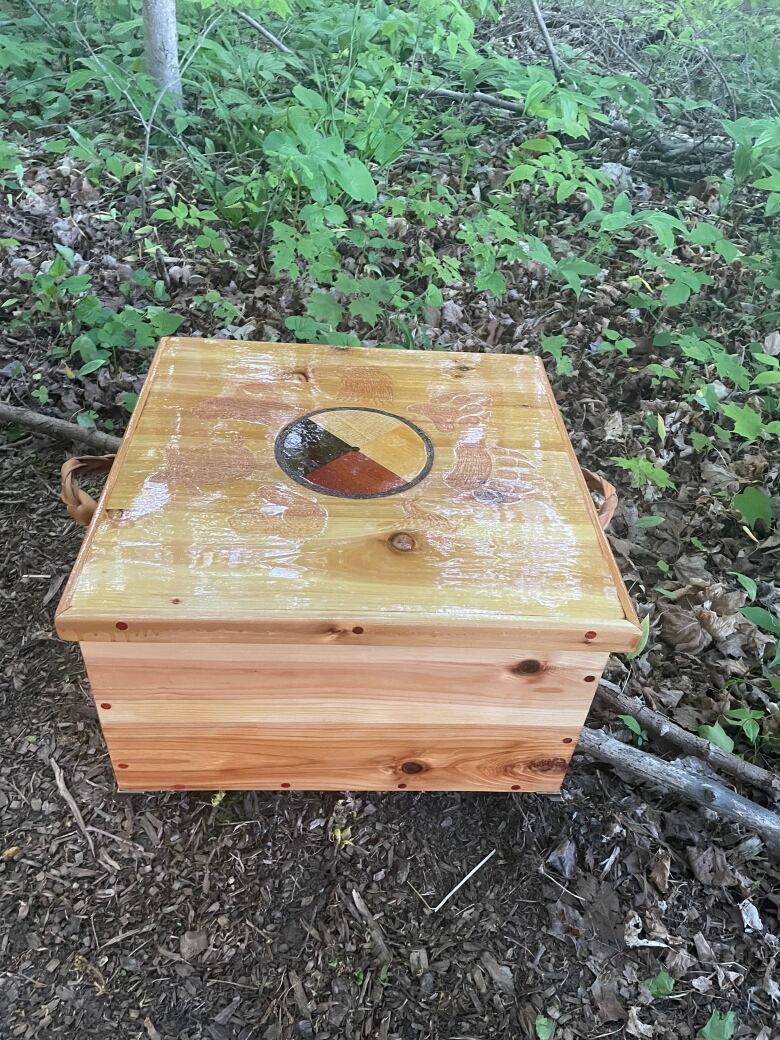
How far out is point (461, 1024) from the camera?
4.23ft

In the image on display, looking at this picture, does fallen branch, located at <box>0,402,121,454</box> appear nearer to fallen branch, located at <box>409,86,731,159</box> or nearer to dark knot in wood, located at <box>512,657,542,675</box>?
dark knot in wood, located at <box>512,657,542,675</box>

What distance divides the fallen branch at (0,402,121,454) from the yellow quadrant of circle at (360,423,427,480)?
94 centimetres

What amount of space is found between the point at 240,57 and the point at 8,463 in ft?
6.81

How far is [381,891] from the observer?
4.76 feet

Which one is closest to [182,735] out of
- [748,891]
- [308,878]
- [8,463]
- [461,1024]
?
[308,878]

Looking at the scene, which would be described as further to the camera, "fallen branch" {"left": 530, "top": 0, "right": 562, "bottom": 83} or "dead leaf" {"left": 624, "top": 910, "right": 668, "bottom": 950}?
"fallen branch" {"left": 530, "top": 0, "right": 562, "bottom": 83}

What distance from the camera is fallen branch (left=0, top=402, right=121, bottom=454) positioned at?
2.18 meters

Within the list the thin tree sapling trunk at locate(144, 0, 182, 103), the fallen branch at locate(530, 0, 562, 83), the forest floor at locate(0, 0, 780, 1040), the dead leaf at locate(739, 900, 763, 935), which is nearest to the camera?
the forest floor at locate(0, 0, 780, 1040)

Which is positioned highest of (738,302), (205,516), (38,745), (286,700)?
(205,516)

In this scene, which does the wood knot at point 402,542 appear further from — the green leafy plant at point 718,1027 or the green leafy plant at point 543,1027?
the green leafy plant at point 718,1027

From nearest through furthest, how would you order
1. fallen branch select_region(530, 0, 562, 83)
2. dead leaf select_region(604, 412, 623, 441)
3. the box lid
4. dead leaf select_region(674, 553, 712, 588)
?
the box lid
dead leaf select_region(674, 553, 712, 588)
dead leaf select_region(604, 412, 623, 441)
fallen branch select_region(530, 0, 562, 83)

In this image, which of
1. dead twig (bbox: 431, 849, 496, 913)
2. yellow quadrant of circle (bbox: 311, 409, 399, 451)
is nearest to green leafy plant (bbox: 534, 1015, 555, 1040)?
dead twig (bbox: 431, 849, 496, 913)

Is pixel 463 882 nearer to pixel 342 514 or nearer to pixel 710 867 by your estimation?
pixel 710 867

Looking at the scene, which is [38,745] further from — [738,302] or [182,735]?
[738,302]
